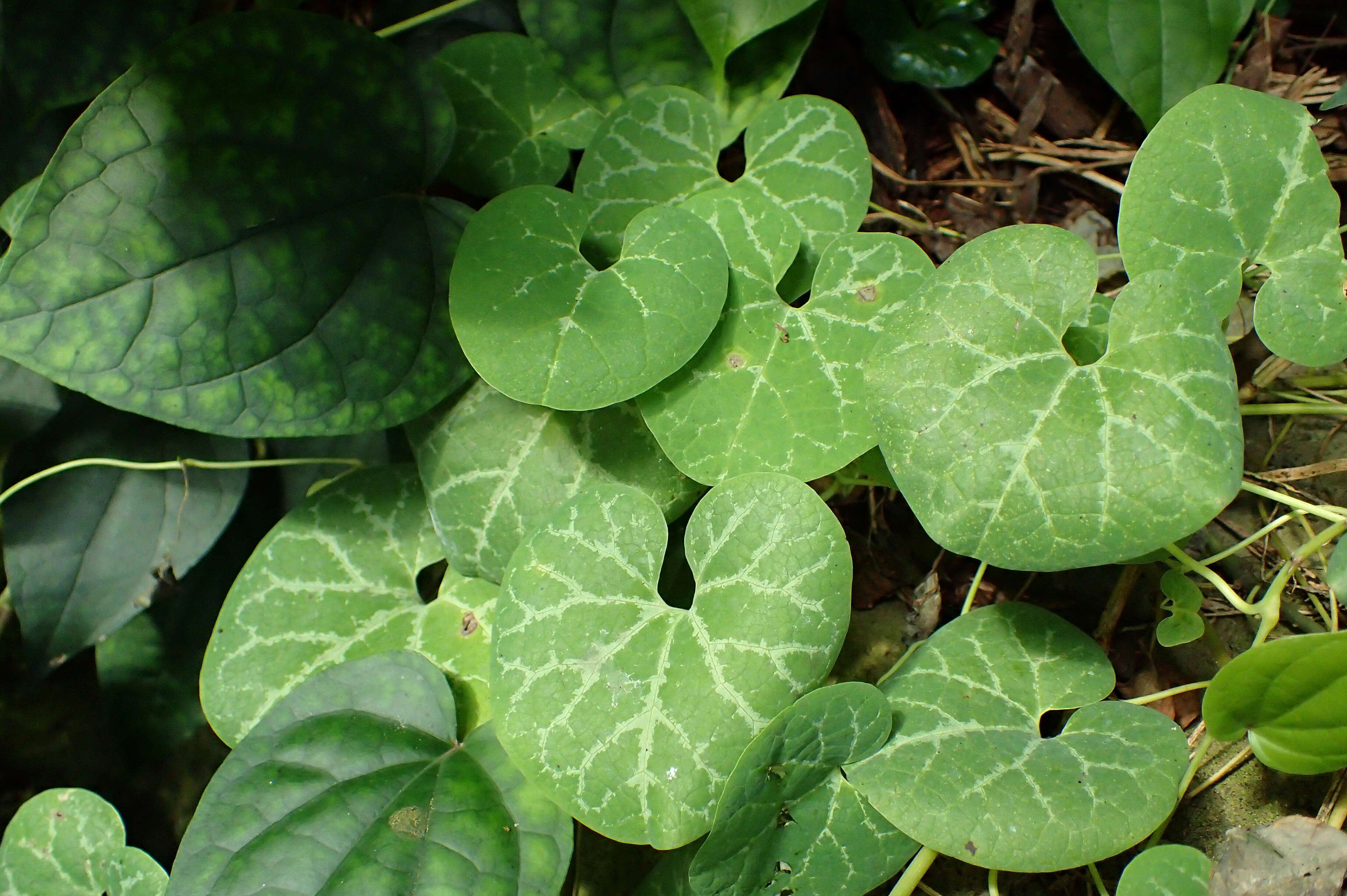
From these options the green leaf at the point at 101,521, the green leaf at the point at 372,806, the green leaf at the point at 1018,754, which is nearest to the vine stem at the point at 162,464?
the green leaf at the point at 101,521

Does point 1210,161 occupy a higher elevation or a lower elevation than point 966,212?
higher

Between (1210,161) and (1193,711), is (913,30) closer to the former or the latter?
(1210,161)

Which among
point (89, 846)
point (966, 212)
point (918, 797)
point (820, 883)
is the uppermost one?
point (966, 212)

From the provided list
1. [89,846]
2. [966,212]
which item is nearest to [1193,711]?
[966,212]

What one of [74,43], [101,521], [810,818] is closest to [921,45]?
[810,818]

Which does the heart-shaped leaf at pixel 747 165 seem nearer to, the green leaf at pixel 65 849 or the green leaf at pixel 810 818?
the green leaf at pixel 810 818

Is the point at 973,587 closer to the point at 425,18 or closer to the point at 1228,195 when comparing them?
the point at 1228,195
